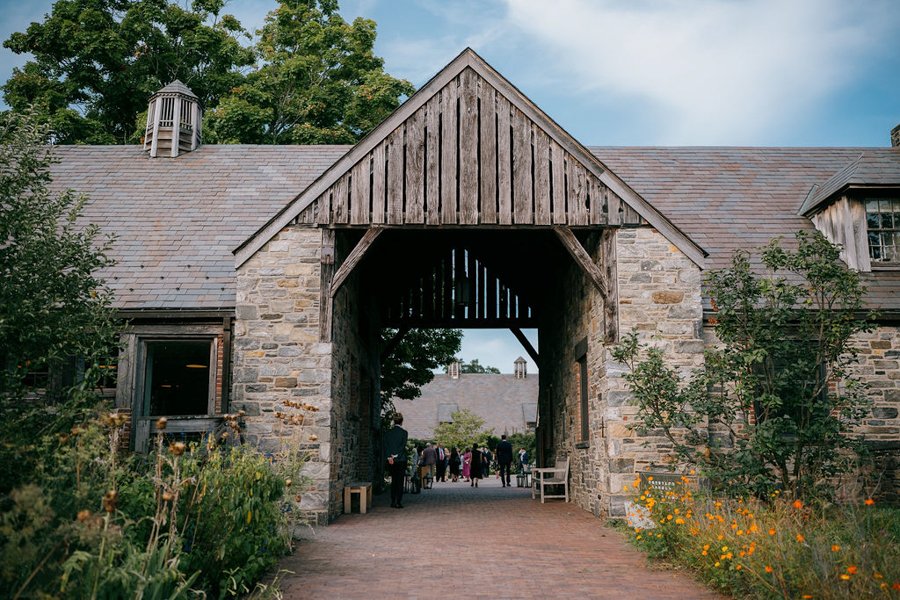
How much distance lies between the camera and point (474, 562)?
807 centimetres

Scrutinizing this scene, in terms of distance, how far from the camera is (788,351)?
1001 centimetres

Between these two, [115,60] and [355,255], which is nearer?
[355,255]

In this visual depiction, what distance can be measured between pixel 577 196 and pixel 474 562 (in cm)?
582

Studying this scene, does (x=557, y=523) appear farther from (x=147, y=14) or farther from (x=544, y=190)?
(x=147, y=14)

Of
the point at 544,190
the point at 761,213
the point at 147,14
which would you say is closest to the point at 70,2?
the point at 147,14

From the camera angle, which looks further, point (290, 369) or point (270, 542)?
point (290, 369)

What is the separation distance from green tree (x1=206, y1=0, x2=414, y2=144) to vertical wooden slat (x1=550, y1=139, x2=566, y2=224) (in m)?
12.3

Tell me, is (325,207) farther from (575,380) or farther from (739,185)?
(739,185)

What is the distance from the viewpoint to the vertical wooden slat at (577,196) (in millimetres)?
11766

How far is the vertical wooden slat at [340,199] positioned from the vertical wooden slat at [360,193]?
0.09m

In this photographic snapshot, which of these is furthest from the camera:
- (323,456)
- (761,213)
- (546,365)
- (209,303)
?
(546,365)

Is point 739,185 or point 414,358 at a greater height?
point 739,185

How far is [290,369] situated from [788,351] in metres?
6.72

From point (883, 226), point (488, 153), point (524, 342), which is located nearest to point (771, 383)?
point (488, 153)
